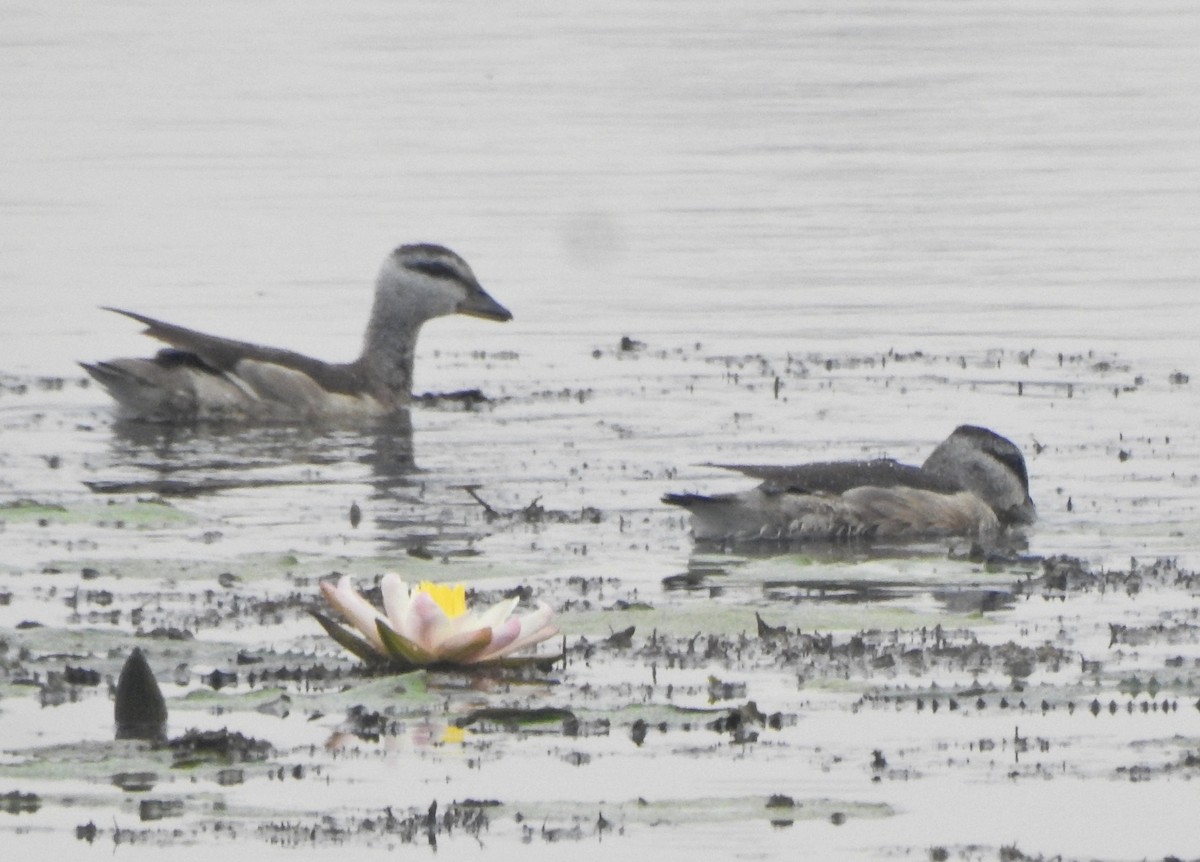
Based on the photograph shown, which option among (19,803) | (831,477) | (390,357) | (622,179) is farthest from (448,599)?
(622,179)

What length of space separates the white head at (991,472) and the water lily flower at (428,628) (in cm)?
492

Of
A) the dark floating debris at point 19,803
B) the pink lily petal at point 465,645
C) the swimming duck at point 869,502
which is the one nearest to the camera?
the dark floating debris at point 19,803

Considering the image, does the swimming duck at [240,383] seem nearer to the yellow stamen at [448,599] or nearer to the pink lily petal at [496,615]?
the pink lily petal at [496,615]

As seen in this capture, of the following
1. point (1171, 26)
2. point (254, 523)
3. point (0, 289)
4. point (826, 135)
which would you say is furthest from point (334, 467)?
point (1171, 26)

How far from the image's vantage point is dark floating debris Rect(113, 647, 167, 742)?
813 centimetres

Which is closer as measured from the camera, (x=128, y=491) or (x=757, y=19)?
(x=128, y=491)

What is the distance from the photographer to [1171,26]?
5069 cm

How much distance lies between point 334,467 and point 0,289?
25.2ft

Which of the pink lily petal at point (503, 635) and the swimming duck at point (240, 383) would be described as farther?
the swimming duck at point (240, 383)

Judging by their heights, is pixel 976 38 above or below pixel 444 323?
above

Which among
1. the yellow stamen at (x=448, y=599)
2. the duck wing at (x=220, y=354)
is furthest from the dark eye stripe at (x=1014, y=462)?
the duck wing at (x=220, y=354)

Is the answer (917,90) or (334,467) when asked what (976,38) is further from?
(334,467)

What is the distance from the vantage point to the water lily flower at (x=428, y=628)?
8.88m

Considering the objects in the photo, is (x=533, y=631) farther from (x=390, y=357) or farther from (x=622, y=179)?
(x=622, y=179)
